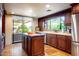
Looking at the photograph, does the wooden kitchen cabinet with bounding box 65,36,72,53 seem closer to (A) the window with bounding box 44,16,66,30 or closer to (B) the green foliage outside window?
(A) the window with bounding box 44,16,66,30

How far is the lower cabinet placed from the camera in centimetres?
378

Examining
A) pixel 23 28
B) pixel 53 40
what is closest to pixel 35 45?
pixel 53 40

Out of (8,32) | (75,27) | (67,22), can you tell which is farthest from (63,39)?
(8,32)

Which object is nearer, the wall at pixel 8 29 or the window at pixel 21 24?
the wall at pixel 8 29

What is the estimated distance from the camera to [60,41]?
433cm

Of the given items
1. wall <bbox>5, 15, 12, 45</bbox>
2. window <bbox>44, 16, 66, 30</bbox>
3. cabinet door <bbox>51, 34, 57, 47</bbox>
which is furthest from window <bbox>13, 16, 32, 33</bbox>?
cabinet door <bbox>51, 34, 57, 47</bbox>

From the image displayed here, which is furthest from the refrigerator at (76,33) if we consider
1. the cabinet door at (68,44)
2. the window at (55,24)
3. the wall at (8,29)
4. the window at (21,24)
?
the window at (21,24)

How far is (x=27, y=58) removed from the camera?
2.86 ft

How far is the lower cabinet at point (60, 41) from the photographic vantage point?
12.4 ft

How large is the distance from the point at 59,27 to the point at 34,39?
2.63m

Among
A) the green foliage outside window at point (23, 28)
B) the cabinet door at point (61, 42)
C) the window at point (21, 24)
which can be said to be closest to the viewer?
the cabinet door at point (61, 42)

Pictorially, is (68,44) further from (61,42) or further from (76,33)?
(76,33)

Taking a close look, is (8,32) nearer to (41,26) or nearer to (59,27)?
(41,26)

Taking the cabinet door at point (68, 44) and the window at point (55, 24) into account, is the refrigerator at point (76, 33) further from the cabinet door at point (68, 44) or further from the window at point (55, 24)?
the window at point (55, 24)
